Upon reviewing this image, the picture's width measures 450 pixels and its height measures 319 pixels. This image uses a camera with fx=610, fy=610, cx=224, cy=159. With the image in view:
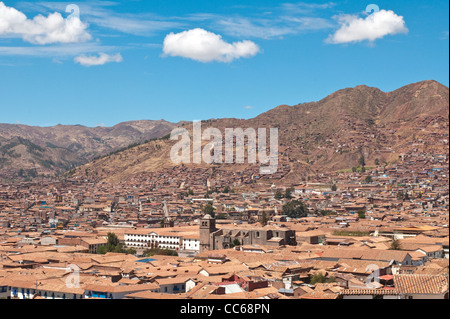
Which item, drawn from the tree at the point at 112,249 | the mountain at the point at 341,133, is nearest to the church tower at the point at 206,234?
the tree at the point at 112,249

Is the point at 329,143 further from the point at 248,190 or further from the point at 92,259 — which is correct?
the point at 92,259

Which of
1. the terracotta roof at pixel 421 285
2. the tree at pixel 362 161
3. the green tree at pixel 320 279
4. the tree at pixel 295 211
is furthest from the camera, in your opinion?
the tree at pixel 362 161

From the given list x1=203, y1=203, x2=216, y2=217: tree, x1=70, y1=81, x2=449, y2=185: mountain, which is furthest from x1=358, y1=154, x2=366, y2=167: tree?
x1=203, y1=203, x2=216, y2=217: tree

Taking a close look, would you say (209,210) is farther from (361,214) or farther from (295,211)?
(361,214)

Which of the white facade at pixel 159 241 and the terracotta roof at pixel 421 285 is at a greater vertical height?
the terracotta roof at pixel 421 285

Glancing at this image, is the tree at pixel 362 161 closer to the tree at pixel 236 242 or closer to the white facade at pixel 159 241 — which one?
the white facade at pixel 159 241
